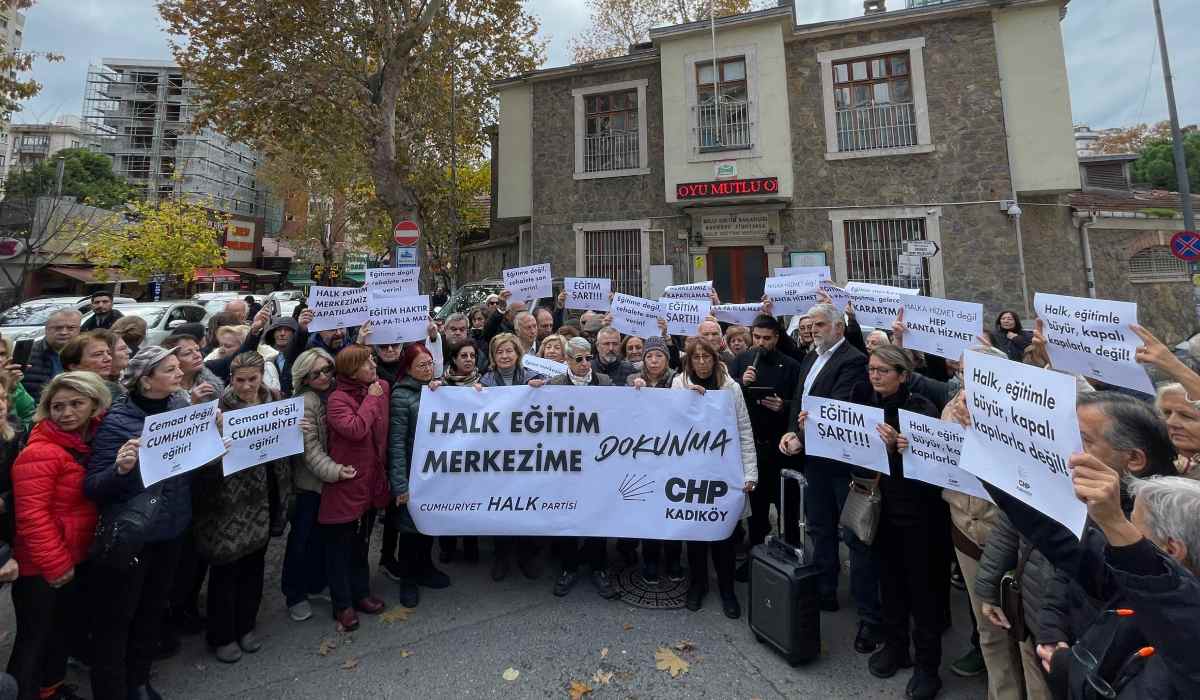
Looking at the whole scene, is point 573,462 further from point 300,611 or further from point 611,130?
point 611,130

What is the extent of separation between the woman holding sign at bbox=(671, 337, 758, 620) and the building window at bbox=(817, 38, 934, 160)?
12345 mm

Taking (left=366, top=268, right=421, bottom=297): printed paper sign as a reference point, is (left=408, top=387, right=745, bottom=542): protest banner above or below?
below

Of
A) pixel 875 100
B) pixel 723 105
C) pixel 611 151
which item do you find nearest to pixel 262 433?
pixel 723 105

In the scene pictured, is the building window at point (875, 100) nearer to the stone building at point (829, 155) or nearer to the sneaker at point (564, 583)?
the stone building at point (829, 155)

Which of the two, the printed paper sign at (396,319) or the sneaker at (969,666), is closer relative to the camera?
the sneaker at (969,666)

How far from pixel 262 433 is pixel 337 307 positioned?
1.86 m

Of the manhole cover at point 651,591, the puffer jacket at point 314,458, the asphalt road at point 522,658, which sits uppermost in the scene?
the puffer jacket at point 314,458

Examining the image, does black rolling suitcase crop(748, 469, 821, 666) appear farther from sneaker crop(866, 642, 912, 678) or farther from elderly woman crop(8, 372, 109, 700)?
elderly woman crop(8, 372, 109, 700)

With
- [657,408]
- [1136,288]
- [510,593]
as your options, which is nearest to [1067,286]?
[1136,288]

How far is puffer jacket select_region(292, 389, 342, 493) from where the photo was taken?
364 centimetres

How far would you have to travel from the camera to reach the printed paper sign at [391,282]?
208 inches

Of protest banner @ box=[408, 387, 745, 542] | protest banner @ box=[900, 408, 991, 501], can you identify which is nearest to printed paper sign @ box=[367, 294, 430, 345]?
protest banner @ box=[408, 387, 745, 542]

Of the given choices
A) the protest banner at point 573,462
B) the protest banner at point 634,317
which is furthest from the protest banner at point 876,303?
the protest banner at point 634,317

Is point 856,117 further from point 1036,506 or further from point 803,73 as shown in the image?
point 1036,506
